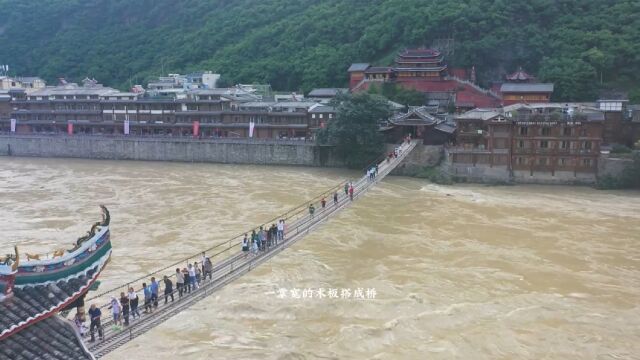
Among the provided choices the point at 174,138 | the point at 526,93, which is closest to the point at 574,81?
the point at 526,93

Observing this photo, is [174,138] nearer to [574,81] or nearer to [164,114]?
[164,114]

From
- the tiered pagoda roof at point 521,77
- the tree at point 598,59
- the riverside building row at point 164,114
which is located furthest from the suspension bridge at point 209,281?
the tree at point 598,59

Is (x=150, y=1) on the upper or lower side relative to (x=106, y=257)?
upper

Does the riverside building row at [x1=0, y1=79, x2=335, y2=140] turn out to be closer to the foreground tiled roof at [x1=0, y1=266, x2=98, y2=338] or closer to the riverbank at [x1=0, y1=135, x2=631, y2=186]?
the riverbank at [x1=0, y1=135, x2=631, y2=186]

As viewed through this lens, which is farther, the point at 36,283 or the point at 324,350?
the point at 324,350

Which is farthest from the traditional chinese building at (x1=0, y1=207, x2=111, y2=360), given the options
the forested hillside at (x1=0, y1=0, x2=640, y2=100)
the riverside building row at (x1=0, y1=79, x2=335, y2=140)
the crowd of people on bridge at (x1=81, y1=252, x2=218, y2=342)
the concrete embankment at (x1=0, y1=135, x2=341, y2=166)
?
the forested hillside at (x1=0, y1=0, x2=640, y2=100)

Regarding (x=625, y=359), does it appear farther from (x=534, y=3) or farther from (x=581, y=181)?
(x=534, y=3)

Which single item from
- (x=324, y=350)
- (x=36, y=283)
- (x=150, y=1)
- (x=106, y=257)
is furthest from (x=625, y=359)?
(x=150, y=1)
